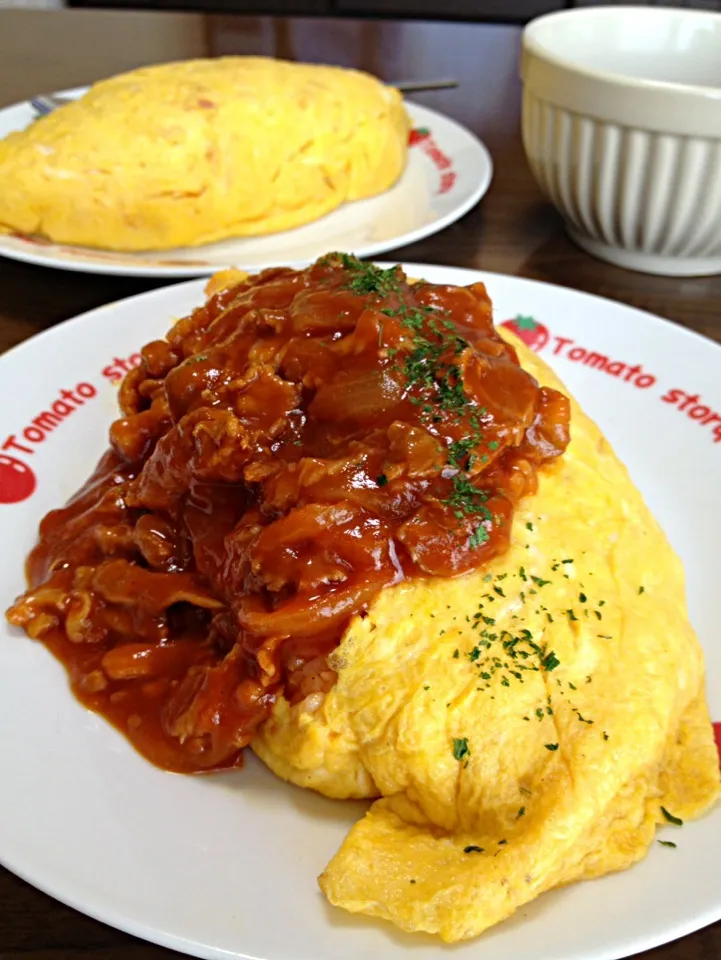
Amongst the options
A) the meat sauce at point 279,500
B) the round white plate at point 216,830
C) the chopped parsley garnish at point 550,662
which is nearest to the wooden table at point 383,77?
the round white plate at point 216,830

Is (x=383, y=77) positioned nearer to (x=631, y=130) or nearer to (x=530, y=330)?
(x=631, y=130)

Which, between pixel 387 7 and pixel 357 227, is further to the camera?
→ pixel 387 7

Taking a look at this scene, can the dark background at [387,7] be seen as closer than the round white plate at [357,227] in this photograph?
No

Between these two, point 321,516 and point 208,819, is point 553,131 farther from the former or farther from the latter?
point 208,819

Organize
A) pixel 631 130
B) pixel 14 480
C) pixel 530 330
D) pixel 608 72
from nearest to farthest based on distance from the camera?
1. pixel 14 480
2. pixel 530 330
3. pixel 631 130
4. pixel 608 72

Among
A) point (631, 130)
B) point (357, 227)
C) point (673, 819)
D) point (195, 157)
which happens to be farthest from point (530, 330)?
point (673, 819)

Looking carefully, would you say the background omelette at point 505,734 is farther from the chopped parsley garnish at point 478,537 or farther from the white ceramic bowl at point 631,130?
the white ceramic bowl at point 631,130
